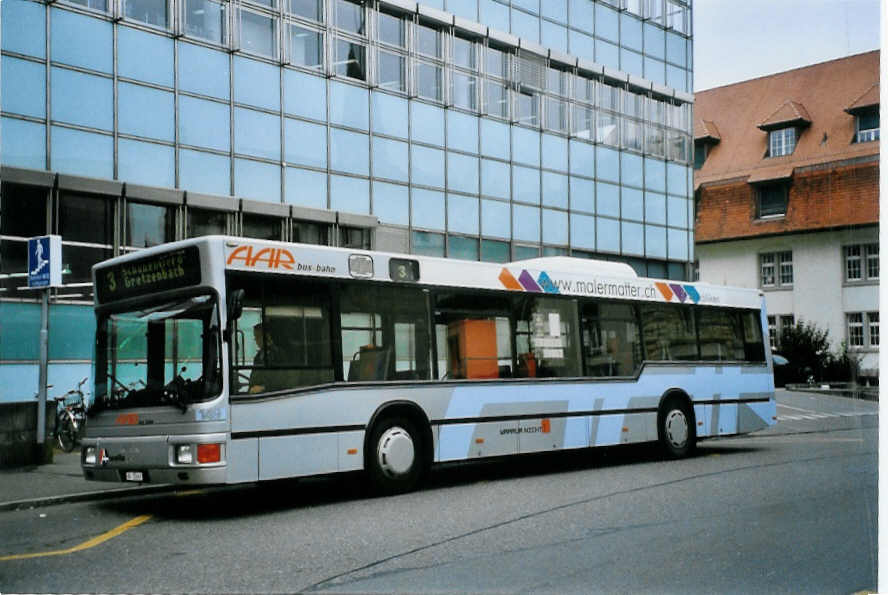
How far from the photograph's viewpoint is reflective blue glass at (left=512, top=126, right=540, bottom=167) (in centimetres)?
1383

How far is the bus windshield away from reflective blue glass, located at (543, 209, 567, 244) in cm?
621

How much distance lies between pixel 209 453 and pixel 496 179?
654 cm

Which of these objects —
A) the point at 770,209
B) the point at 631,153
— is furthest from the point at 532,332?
the point at 770,209

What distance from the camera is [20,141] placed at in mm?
11094

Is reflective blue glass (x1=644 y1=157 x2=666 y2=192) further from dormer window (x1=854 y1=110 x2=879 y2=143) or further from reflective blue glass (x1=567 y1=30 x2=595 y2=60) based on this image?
dormer window (x1=854 y1=110 x2=879 y2=143)

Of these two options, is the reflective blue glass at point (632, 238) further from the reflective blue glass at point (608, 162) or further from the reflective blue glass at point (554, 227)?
the reflective blue glass at point (554, 227)

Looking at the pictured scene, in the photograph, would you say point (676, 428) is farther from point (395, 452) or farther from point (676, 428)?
point (395, 452)

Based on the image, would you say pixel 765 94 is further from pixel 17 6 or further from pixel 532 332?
pixel 17 6

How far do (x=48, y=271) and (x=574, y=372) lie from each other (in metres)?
6.44

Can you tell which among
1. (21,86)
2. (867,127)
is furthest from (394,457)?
(867,127)

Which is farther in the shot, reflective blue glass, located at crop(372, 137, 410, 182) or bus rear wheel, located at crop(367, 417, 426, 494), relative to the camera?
reflective blue glass, located at crop(372, 137, 410, 182)

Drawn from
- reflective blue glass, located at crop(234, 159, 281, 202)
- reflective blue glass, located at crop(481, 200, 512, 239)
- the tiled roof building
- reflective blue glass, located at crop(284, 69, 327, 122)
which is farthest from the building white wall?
reflective blue glass, located at crop(234, 159, 281, 202)

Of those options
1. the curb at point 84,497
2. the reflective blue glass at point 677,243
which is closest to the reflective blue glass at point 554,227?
the reflective blue glass at point 677,243

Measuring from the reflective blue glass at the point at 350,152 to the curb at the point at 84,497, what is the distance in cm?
469
